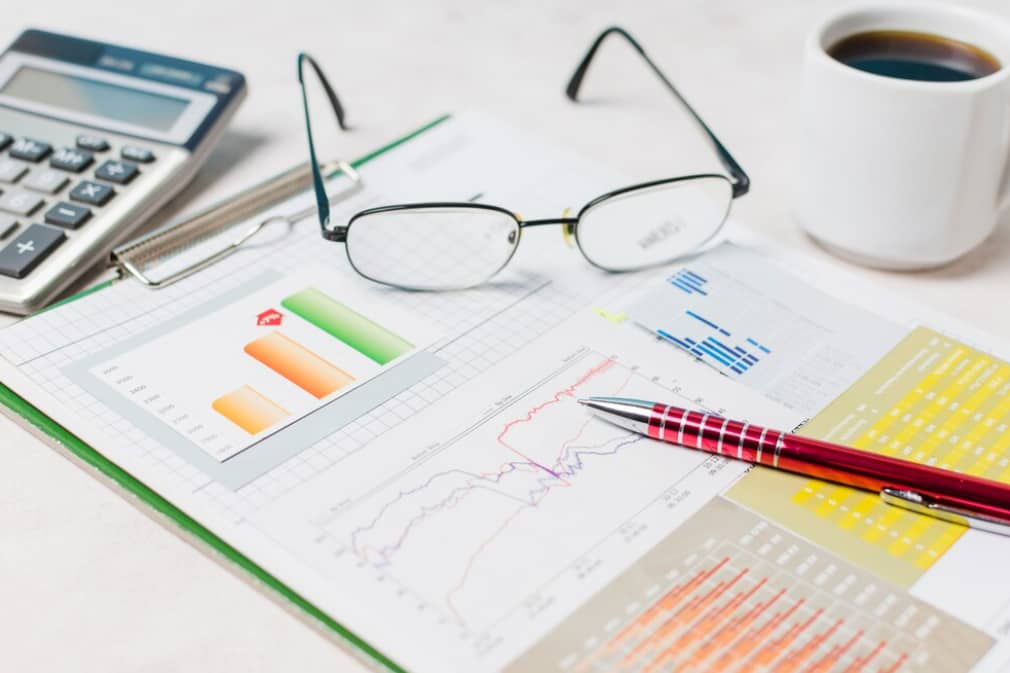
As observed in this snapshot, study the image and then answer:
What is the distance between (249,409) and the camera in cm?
51

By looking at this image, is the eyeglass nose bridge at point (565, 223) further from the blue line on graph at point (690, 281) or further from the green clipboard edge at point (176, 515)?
the green clipboard edge at point (176, 515)

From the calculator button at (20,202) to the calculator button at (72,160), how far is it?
0.09 ft

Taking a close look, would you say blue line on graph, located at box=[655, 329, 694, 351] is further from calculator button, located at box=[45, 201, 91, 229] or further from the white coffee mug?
calculator button, located at box=[45, 201, 91, 229]

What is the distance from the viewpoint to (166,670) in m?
0.41

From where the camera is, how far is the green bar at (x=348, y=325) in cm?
55

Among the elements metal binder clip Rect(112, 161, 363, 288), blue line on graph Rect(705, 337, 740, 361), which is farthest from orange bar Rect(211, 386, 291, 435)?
blue line on graph Rect(705, 337, 740, 361)

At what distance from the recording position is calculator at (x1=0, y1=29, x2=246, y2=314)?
60 centimetres

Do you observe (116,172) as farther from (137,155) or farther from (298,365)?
(298,365)

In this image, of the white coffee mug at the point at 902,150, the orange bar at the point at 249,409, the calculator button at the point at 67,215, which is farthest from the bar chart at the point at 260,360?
the white coffee mug at the point at 902,150

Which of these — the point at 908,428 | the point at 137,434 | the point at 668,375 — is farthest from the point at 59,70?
the point at 908,428

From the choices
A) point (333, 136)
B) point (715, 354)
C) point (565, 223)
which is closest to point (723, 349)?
point (715, 354)

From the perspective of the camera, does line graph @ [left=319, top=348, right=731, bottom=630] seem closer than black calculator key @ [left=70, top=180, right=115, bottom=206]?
Yes

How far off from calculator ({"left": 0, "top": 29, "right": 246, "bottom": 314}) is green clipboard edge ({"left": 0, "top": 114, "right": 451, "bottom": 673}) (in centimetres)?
9

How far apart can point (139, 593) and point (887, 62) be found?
45cm
